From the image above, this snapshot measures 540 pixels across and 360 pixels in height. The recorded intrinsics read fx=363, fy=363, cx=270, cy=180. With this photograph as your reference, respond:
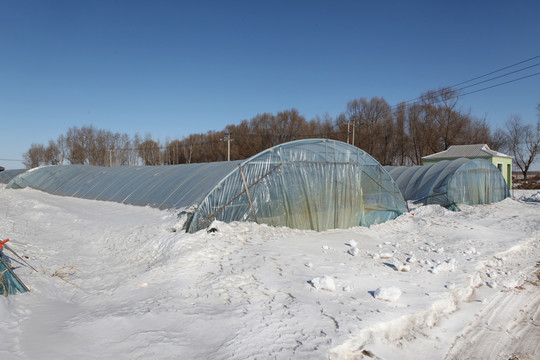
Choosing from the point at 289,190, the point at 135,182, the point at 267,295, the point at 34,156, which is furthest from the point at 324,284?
the point at 34,156

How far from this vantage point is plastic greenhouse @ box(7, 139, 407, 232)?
10398mm

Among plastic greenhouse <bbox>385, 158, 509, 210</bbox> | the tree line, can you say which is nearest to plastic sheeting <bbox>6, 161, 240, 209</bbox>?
plastic greenhouse <bbox>385, 158, 509, 210</bbox>

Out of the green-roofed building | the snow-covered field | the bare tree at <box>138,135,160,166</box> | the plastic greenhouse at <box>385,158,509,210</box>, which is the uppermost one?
the bare tree at <box>138,135,160,166</box>

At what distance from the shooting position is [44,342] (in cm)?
439

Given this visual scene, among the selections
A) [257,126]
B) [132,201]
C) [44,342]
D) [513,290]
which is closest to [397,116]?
[257,126]

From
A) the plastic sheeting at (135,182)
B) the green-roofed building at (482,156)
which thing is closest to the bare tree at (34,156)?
the plastic sheeting at (135,182)

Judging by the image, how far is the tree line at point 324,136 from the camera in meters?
52.4

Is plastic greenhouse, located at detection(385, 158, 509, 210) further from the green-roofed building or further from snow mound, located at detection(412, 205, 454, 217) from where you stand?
the green-roofed building

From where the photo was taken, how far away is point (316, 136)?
191 feet

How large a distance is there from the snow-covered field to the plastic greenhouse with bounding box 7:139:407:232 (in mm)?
689

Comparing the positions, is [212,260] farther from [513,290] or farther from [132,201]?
[132,201]

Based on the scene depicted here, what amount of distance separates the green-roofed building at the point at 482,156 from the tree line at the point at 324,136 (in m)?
10.2

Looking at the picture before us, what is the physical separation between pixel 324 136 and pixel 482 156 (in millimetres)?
25381

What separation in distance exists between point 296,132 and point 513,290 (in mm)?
53770
